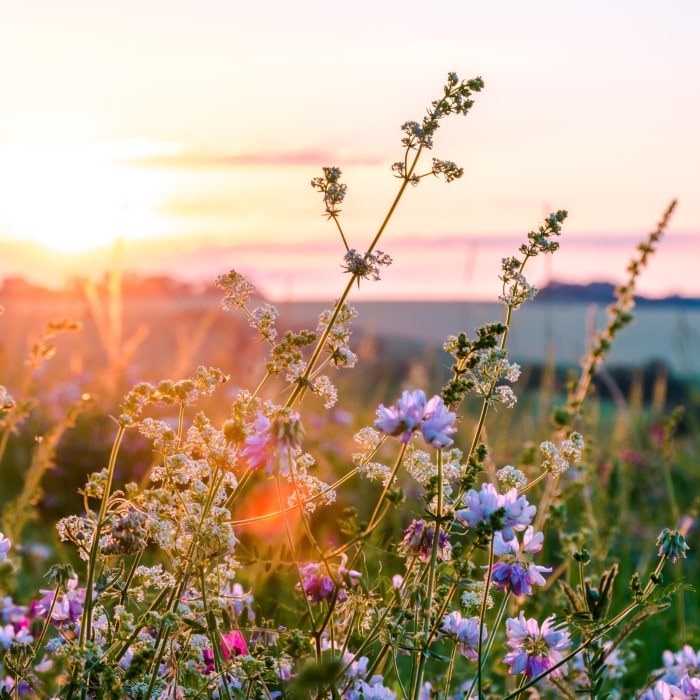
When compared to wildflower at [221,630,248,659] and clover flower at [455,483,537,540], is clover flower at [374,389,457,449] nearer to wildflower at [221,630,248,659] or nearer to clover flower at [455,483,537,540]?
clover flower at [455,483,537,540]

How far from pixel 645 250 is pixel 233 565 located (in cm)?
191

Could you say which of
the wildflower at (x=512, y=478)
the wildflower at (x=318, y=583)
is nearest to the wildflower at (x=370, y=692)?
the wildflower at (x=318, y=583)

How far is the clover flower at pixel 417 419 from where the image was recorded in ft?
5.07

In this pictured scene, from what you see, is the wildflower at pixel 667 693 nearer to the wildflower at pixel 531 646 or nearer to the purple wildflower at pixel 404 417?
the wildflower at pixel 531 646

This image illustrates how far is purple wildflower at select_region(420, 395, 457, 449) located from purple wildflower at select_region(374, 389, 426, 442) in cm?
1

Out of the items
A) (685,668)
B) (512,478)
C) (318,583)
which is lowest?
(685,668)

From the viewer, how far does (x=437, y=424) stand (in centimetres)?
155

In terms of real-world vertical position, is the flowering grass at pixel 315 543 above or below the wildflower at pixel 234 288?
below

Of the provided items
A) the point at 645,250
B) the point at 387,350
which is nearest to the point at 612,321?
the point at 645,250

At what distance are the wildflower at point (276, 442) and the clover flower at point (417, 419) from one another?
5.3 inches

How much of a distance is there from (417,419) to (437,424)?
4cm

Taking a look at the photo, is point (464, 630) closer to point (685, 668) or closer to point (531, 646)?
point (531, 646)

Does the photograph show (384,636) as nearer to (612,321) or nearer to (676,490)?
(612,321)

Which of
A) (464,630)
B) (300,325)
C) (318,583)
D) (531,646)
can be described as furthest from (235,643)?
(300,325)
